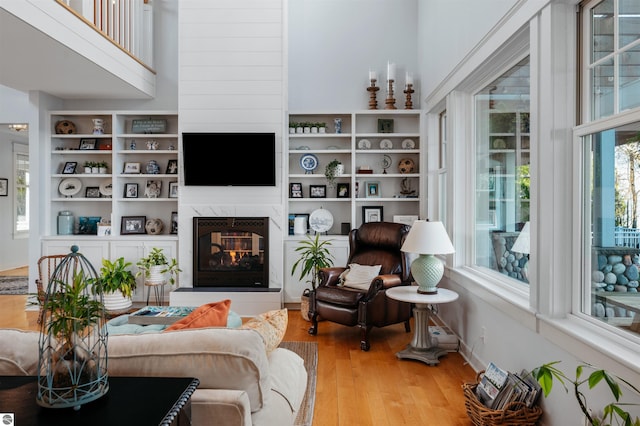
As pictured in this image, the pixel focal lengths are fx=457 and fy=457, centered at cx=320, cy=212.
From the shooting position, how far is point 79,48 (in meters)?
4.07

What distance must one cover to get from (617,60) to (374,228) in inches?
121

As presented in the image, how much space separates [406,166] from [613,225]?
3.75 m

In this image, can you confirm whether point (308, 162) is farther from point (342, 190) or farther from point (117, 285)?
point (117, 285)

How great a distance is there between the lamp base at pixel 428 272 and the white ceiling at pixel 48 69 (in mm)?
3521

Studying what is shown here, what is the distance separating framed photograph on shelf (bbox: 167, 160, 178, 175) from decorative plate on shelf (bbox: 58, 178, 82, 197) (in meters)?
1.20

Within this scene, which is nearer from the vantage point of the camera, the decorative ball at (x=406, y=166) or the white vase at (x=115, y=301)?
the white vase at (x=115, y=301)

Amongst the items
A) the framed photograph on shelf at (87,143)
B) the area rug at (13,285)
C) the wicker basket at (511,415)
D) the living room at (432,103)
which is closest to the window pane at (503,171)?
the living room at (432,103)

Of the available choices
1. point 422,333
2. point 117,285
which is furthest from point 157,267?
point 422,333

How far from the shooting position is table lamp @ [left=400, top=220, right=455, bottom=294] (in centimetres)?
360

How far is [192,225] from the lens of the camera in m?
5.41

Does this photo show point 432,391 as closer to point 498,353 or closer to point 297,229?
point 498,353

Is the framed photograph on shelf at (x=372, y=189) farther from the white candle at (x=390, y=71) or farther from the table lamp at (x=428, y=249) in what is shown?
the table lamp at (x=428, y=249)

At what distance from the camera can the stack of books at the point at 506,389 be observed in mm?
2445

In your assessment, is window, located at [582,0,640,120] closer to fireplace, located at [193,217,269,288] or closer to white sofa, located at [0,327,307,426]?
white sofa, located at [0,327,307,426]
